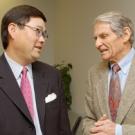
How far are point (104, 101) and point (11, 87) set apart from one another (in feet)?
2.03

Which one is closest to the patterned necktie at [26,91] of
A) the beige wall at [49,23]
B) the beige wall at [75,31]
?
the beige wall at [75,31]

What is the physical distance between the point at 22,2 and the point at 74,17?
3.44ft

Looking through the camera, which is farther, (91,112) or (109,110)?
(91,112)

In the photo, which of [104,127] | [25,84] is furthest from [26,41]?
[104,127]

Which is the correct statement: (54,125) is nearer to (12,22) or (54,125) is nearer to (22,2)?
(12,22)

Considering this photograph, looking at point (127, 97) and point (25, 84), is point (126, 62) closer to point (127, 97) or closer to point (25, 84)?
point (127, 97)

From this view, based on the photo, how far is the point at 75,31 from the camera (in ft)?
16.3

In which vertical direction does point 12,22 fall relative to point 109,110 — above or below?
above

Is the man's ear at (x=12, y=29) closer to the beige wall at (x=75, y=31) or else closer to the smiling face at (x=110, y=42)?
the smiling face at (x=110, y=42)

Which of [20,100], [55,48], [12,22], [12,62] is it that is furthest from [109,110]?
[55,48]

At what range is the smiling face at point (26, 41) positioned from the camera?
84.1 inches

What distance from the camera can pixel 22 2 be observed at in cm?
543

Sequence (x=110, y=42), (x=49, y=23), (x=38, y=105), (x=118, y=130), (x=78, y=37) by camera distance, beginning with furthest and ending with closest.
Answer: (x=49, y=23)
(x=78, y=37)
(x=38, y=105)
(x=110, y=42)
(x=118, y=130)

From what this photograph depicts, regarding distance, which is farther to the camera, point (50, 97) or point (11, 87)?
point (50, 97)
